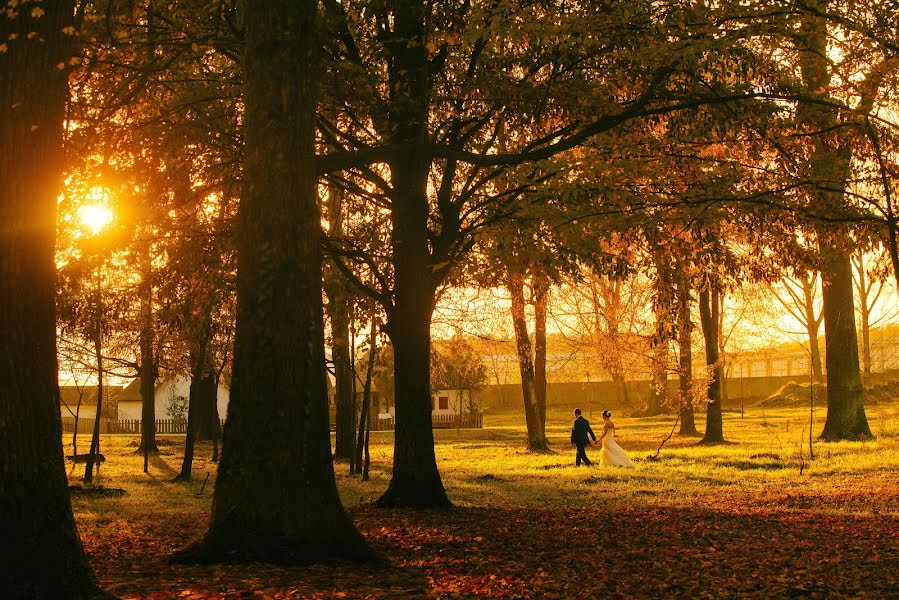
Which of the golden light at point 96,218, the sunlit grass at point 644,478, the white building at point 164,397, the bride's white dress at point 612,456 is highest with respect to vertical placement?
the golden light at point 96,218

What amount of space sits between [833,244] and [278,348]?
30.8ft

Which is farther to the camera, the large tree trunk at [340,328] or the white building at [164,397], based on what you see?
the white building at [164,397]

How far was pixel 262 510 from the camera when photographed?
24.7ft

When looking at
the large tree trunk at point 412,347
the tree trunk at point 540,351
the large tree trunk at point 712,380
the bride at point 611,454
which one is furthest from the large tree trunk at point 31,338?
the large tree trunk at point 712,380

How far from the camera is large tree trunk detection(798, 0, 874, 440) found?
11.0m

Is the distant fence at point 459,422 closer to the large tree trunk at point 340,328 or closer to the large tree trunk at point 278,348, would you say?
the large tree trunk at point 340,328

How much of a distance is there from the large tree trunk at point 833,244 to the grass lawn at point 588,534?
215cm

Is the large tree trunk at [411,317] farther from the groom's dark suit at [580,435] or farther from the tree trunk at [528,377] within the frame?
the tree trunk at [528,377]

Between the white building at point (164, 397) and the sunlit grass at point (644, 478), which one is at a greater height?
the white building at point (164, 397)

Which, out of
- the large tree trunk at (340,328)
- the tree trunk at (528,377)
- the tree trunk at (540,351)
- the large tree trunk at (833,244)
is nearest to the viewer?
the large tree trunk at (833,244)

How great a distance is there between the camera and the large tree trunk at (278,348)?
756 centimetres

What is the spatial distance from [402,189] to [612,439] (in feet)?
36.5

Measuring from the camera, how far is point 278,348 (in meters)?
7.59

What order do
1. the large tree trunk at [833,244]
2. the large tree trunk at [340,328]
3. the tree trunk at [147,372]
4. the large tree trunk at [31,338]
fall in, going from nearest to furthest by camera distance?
1. the large tree trunk at [31,338]
2. the large tree trunk at [833,244]
3. the large tree trunk at [340,328]
4. the tree trunk at [147,372]
